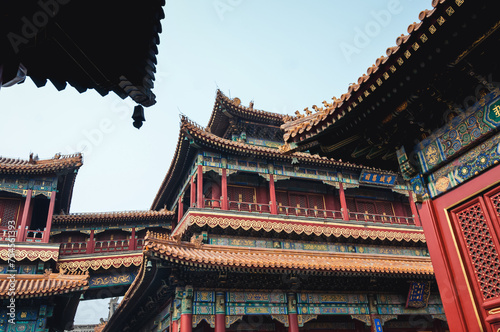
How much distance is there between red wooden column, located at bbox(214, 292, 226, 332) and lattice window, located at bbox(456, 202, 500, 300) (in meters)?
7.50

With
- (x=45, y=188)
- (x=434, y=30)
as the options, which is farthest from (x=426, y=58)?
(x=45, y=188)

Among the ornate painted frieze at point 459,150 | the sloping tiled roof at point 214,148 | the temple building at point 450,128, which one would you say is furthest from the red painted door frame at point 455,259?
the sloping tiled roof at point 214,148

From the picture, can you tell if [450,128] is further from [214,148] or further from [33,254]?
[33,254]

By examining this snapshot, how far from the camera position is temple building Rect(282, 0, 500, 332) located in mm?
4305

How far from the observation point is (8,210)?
15.5 metres

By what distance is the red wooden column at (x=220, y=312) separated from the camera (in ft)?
34.6

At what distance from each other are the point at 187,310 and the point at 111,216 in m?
9.11

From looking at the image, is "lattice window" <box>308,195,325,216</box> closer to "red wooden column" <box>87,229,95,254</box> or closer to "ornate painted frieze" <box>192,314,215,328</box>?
"ornate painted frieze" <box>192,314,215,328</box>

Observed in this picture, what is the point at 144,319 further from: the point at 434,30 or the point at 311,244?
the point at 434,30

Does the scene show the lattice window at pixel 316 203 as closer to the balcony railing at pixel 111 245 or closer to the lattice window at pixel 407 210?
the lattice window at pixel 407 210

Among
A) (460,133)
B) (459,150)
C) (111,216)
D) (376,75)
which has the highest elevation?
(111,216)

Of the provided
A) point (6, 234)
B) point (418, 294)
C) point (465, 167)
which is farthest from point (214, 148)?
point (465, 167)

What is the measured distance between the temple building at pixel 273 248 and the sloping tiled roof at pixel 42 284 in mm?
1847

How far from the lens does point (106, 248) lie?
17.7 m
